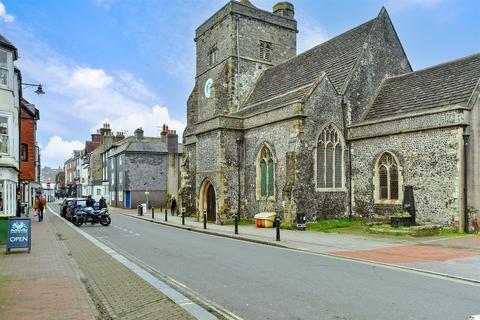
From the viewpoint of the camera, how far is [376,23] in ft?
82.9

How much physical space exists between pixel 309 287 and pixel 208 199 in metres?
19.3

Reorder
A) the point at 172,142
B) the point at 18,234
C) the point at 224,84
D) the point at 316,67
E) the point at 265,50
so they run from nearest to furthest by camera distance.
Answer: the point at 18,234 → the point at 316,67 → the point at 224,84 → the point at 265,50 → the point at 172,142

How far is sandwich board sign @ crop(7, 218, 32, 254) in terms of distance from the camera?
13.0m

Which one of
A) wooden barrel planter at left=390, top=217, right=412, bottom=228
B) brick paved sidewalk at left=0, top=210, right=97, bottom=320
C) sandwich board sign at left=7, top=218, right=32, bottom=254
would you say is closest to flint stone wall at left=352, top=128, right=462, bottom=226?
wooden barrel planter at left=390, top=217, right=412, bottom=228

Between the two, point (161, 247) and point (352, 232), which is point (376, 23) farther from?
point (161, 247)

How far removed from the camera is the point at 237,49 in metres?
32.6

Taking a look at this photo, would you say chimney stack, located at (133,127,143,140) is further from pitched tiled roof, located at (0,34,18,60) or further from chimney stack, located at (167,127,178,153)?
pitched tiled roof, located at (0,34,18,60)

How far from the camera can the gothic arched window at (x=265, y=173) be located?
23820mm

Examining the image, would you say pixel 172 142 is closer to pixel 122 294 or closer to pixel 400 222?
pixel 400 222

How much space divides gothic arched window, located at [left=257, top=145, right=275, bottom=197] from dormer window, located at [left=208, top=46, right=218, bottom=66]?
1329 centimetres

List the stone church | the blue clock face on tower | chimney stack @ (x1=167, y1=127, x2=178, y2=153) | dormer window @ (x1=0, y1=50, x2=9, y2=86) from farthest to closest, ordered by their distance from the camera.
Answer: chimney stack @ (x1=167, y1=127, x2=178, y2=153) < the blue clock face on tower < dormer window @ (x1=0, y1=50, x2=9, y2=86) < the stone church

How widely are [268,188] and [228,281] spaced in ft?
49.7

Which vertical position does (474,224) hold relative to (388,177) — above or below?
below

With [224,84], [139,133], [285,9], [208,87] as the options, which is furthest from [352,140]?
[139,133]
